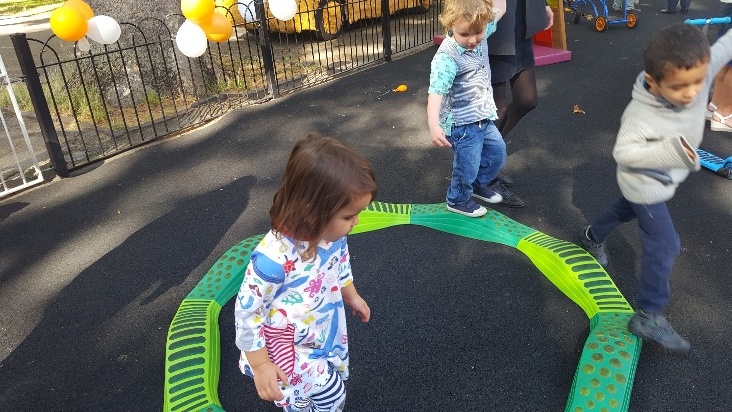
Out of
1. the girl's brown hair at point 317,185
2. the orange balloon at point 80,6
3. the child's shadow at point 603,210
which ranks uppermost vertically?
the orange balloon at point 80,6

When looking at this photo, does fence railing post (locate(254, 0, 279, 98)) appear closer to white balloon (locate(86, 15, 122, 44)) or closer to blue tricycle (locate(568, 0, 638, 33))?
white balloon (locate(86, 15, 122, 44))

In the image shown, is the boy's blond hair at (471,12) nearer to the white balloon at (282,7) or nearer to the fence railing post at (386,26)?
the white balloon at (282,7)

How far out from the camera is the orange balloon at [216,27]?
508 centimetres

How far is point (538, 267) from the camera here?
10.1 feet

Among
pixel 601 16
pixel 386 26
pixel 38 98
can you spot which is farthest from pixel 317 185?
pixel 601 16

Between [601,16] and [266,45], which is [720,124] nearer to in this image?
[266,45]

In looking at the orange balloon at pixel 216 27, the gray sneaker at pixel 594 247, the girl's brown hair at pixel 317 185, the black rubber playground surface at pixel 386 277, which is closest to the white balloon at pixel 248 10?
the orange balloon at pixel 216 27

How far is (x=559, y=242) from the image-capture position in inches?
125

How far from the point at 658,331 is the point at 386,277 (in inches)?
52.7

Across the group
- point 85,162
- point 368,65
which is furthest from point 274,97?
point 85,162

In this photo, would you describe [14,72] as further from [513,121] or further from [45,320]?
[513,121]

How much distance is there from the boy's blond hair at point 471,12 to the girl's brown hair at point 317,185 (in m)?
1.57

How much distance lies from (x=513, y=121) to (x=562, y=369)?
182 cm

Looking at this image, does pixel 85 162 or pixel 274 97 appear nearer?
pixel 85 162
